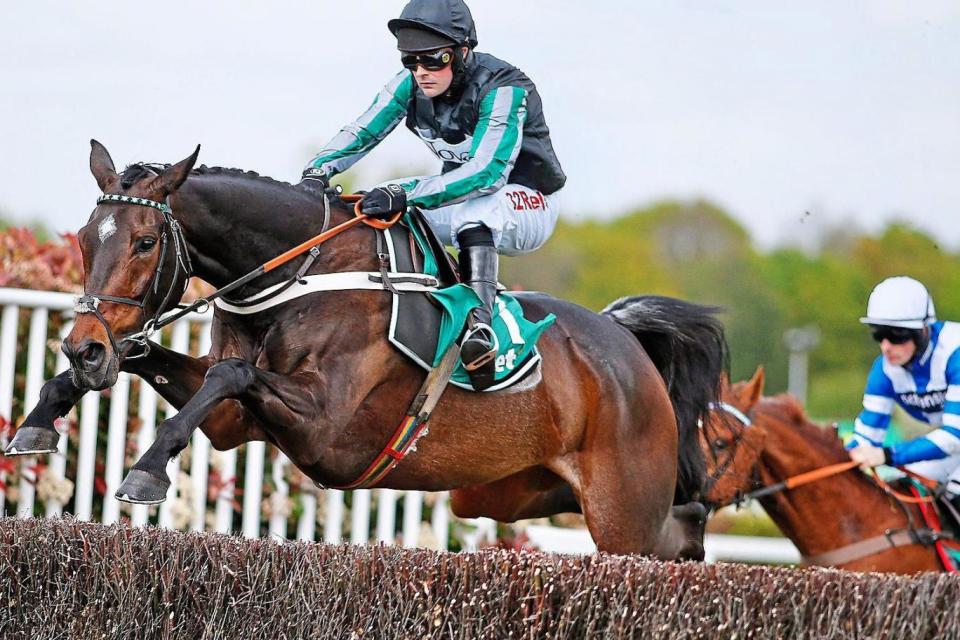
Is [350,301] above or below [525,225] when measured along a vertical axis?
below

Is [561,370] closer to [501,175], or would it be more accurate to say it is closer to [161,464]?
[501,175]

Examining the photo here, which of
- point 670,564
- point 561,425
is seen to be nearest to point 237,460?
point 561,425

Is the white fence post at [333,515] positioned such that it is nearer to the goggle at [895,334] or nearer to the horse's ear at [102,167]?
the goggle at [895,334]

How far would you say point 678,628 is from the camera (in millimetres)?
3451

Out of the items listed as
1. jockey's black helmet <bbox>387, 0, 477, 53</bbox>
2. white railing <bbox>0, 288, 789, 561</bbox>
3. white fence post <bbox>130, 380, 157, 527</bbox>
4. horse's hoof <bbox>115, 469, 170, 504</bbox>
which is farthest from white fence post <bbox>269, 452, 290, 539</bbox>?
horse's hoof <bbox>115, 469, 170, 504</bbox>

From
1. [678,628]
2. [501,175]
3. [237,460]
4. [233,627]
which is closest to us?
[678,628]

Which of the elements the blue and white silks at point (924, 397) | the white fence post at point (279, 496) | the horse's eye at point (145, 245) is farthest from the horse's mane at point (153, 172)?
the blue and white silks at point (924, 397)

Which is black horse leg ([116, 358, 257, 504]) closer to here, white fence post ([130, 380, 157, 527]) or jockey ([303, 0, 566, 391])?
jockey ([303, 0, 566, 391])

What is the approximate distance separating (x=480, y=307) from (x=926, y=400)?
2949 millimetres

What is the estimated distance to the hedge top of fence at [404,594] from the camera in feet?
11.4

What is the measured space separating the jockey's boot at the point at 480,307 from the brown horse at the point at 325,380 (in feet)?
0.47

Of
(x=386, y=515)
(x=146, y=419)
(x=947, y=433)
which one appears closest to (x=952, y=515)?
(x=947, y=433)

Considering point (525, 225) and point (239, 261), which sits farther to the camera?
point (525, 225)

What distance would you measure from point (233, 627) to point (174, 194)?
139 cm
